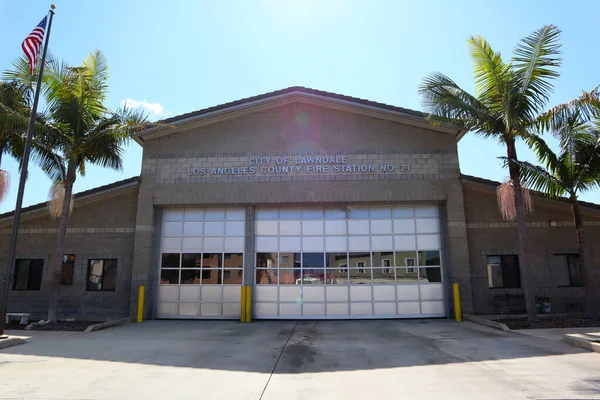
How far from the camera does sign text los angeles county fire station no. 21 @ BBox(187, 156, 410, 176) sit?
1722cm

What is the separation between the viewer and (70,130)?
15102 mm

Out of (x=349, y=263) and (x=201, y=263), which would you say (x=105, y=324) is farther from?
(x=349, y=263)

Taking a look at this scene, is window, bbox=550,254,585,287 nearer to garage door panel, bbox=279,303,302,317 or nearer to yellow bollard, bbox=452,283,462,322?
yellow bollard, bbox=452,283,462,322

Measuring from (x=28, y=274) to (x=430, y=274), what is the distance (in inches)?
690

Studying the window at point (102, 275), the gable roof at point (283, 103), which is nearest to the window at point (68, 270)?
the window at point (102, 275)

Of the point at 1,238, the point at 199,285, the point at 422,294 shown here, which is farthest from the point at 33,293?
the point at 422,294

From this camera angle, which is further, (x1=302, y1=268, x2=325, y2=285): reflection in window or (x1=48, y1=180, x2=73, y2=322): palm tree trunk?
(x1=302, y1=268, x2=325, y2=285): reflection in window

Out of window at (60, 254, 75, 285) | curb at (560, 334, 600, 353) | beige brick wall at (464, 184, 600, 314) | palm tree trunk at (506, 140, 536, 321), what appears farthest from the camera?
window at (60, 254, 75, 285)

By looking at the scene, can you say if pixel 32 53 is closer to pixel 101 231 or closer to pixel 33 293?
pixel 101 231

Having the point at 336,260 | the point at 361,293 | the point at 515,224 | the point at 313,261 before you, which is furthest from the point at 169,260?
the point at 515,224

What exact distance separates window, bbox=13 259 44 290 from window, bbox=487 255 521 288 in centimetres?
1935

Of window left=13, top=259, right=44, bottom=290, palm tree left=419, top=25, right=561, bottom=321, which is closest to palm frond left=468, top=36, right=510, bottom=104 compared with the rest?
palm tree left=419, top=25, right=561, bottom=321

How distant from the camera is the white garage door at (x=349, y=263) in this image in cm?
1669

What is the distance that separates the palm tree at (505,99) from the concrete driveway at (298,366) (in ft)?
Answer: 16.4
